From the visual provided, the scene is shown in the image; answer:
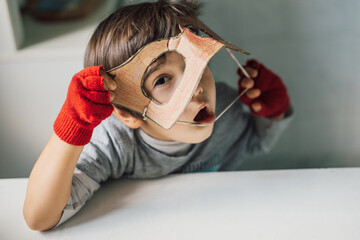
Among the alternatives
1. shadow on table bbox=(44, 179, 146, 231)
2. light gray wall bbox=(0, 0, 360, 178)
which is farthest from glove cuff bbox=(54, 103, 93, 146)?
light gray wall bbox=(0, 0, 360, 178)

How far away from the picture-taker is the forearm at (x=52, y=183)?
1.56 ft

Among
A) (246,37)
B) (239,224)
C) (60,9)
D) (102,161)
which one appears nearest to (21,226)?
(102,161)

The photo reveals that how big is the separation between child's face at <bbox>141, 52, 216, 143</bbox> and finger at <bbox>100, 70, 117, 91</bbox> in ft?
0.14

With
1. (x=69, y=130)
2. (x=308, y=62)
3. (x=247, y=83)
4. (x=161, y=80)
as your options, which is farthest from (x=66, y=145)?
(x=308, y=62)

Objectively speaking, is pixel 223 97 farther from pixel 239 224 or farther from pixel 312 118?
pixel 312 118

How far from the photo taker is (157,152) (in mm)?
651

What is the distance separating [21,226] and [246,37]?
2.71ft

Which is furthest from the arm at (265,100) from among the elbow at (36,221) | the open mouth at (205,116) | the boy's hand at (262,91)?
the elbow at (36,221)

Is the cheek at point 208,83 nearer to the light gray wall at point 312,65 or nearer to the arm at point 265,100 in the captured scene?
the arm at point 265,100

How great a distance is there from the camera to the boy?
0.46 m

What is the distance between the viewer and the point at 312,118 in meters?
1.07

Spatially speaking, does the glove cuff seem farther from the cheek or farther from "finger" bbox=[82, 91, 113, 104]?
the cheek

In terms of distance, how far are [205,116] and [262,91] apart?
8.2 inches

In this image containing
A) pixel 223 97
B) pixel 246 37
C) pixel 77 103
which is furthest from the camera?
pixel 246 37
